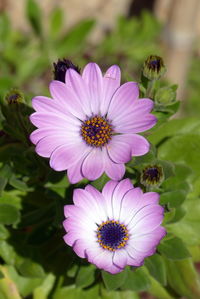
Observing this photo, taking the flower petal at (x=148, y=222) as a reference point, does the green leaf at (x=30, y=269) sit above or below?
below

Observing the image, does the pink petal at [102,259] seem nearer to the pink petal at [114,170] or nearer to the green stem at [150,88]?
the pink petal at [114,170]

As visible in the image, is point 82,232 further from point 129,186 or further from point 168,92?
point 168,92

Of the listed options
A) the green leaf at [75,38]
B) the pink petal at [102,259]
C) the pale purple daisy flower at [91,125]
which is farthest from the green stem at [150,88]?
the green leaf at [75,38]

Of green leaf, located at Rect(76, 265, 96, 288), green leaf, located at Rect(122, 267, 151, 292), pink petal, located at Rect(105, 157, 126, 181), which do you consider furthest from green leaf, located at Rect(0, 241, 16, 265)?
pink petal, located at Rect(105, 157, 126, 181)

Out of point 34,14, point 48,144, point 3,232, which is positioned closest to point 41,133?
point 48,144

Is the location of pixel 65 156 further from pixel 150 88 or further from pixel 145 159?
pixel 150 88

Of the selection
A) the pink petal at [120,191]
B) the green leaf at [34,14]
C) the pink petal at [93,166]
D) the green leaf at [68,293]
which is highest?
the green leaf at [34,14]

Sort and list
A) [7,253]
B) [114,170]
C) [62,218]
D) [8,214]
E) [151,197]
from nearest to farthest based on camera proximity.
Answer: [114,170] < [151,197] < [62,218] < [8,214] < [7,253]
